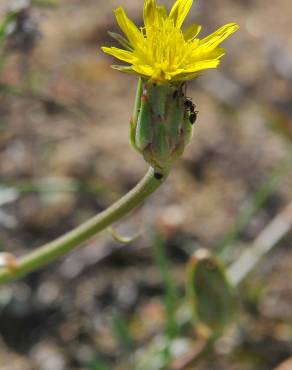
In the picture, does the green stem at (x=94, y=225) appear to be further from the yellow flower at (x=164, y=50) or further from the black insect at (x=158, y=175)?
the yellow flower at (x=164, y=50)

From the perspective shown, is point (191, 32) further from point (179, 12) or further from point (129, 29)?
point (129, 29)

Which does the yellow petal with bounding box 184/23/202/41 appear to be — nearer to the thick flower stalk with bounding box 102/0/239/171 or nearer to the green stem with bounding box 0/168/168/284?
the thick flower stalk with bounding box 102/0/239/171

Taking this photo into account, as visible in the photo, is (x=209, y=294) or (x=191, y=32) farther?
(x=209, y=294)

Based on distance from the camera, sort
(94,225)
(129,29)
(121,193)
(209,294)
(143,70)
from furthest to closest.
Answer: (121,193)
(209,294)
(94,225)
(129,29)
(143,70)

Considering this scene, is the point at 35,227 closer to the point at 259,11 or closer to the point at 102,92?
the point at 102,92

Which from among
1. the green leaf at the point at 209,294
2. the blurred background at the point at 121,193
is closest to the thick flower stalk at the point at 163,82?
the blurred background at the point at 121,193

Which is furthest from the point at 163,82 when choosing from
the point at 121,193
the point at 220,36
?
the point at 121,193

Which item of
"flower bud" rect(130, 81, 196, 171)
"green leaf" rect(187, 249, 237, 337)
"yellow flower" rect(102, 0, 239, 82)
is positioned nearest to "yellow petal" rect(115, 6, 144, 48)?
"yellow flower" rect(102, 0, 239, 82)

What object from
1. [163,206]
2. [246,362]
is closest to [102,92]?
[163,206]
